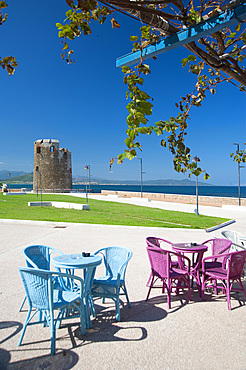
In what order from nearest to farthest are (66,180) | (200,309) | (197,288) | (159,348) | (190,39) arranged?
(190,39) → (159,348) → (200,309) → (197,288) → (66,180)

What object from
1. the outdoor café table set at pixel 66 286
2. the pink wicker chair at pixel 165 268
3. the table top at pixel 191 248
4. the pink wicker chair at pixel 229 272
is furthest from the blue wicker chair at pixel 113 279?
the pink wicker chair at pixel 229 272

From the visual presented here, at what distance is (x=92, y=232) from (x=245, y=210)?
14.6m

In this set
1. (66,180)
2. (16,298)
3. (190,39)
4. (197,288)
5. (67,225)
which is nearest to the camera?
(190,39)

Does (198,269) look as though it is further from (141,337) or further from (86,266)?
(86,266)

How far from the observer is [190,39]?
7.29 feet

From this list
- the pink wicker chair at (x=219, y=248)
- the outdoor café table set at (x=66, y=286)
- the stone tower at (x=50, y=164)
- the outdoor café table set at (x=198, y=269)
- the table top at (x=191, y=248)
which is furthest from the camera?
the stone tower at (x=50, y=164)

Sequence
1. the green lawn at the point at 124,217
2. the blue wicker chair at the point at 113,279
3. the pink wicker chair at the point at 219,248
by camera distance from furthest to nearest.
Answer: the green lawn at the point at 124,217
the pink wicker chair at the point at 219,248
the blue wicker chair at the point at 113,279

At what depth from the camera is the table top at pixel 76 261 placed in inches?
153

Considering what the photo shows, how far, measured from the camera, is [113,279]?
4.54 meters

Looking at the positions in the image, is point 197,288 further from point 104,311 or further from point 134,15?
point 134,15

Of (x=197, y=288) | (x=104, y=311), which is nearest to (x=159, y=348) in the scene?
(x=104, y=311)

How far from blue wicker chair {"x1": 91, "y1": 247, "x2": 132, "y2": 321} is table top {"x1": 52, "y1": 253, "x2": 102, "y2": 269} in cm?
40

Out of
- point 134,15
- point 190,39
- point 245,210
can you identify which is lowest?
point 245,210

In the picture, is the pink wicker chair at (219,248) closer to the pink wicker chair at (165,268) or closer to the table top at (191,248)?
the table top at (191,248)
